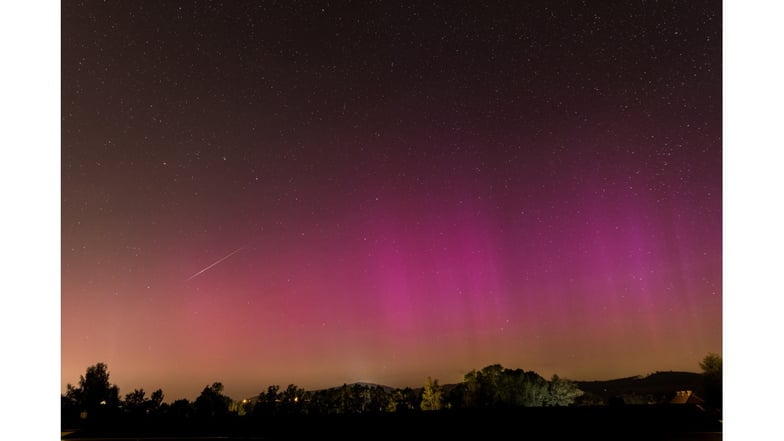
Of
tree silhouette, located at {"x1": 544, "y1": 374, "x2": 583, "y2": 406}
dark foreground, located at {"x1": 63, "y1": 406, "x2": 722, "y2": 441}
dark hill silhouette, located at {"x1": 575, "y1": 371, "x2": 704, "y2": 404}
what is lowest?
tree silhouette, located at {"x1": 544, "y1": 374, "x2": 583, "y2": 406}

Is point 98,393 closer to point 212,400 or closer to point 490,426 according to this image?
point 212,400

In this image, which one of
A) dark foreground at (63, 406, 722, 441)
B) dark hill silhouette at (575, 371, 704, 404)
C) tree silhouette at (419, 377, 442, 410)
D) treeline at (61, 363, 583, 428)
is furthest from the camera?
tree silhouette at (419, 377, 442, 410)

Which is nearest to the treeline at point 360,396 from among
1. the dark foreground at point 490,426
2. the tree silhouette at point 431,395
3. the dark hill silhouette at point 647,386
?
the tree silhouette at point 431,395

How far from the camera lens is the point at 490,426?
4676 mm

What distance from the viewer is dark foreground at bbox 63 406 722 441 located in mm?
4434

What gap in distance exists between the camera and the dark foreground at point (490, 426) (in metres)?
4.43

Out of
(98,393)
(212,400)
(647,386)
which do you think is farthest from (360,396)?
(98,393)

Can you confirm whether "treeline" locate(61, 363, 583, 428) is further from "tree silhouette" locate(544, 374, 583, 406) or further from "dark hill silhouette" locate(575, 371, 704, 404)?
"dark hill silhouette" locate(575, 371, 704, 404)

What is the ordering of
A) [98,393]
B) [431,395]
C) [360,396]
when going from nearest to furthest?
1. [360,396]
2. [98,393]
3. [431,395]

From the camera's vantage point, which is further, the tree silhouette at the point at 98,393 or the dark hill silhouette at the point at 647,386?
the tree silhouette at the point at 98,393

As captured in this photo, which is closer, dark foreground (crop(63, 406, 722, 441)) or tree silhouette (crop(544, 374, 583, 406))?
dark foreground (crop(63, 406, 722, 441))

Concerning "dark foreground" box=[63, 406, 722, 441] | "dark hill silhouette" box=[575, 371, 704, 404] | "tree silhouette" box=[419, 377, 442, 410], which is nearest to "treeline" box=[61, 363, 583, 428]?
"tree silhouette" box=[419, 377, 442, 410]

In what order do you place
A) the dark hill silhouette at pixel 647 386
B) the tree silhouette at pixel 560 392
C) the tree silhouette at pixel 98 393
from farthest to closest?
1. the tree silhouette at pixel 98 393
2. the tree silhouette at pixel 560 392
3. the dark hill silhouette at pixel 647 386

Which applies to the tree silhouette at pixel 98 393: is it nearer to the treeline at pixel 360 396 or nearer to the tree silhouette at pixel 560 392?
the treeline at pixel 360 396
